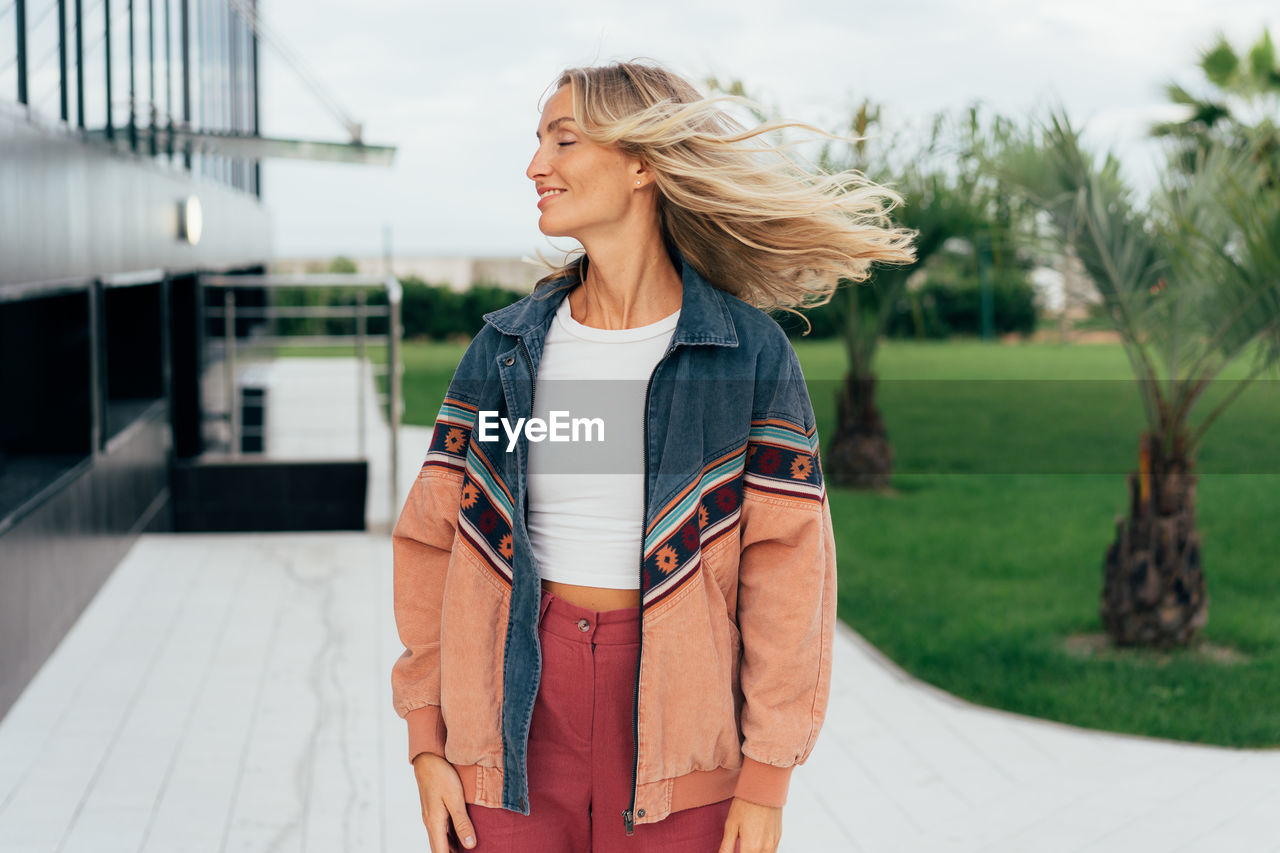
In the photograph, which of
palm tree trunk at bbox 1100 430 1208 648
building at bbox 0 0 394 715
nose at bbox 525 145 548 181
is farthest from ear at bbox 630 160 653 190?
palm tree trunk at bbox 1100 430 1208 648

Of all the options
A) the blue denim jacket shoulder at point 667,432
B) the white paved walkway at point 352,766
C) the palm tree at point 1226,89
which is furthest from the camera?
the palm tree at point 1226,89

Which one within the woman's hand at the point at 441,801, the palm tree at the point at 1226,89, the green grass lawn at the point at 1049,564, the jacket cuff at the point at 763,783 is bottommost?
the green grass lawn at the point at 1049,564

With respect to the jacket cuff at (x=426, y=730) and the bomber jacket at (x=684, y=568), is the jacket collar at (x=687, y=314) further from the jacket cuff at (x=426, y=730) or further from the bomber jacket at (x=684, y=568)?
the jacket cuff at (x=426, y=730)

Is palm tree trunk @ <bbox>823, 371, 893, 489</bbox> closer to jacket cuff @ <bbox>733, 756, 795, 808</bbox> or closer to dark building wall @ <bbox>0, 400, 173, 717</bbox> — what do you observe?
dark building wall @ <bbox>0, 400, 173, 717</bbox>

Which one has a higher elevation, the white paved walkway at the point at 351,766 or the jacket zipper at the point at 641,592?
the jacket zipper at the point at 641,592

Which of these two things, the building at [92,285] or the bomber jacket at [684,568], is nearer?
the bomber jacket at [684,568]

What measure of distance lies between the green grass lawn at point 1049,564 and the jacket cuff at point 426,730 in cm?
303

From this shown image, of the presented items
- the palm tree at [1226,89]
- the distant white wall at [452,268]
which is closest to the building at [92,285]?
the palm tree at [1226,89]

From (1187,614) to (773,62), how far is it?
458 cm

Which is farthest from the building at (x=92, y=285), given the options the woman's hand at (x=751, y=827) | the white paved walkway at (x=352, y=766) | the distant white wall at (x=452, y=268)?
the distant white wall at (x=452, y=268)

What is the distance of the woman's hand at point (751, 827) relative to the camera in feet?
4.65

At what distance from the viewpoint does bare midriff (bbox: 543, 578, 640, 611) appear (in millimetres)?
1424

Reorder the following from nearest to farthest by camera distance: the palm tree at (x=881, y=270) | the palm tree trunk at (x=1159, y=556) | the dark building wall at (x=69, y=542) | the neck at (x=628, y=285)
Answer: the neck at (x=628, y=285)
the dark building wall at (x=69, y=542)
the palm tree trunk at (x=1159, y=556)
the palm tree at (x=881, y=270)

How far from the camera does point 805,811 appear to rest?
10.4ft
